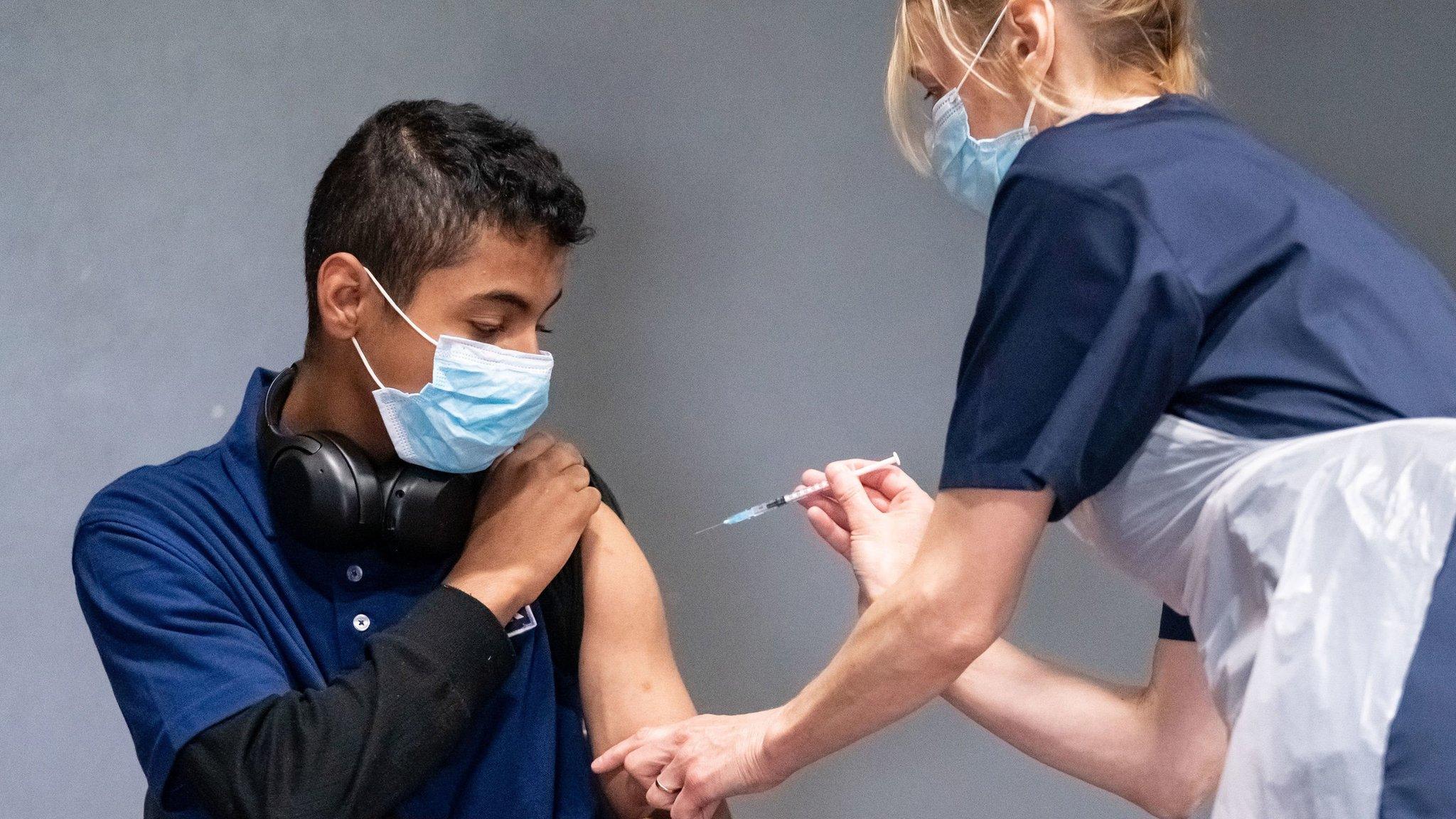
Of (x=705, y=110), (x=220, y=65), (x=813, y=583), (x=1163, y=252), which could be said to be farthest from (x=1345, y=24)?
Result: (x=220, y=65)

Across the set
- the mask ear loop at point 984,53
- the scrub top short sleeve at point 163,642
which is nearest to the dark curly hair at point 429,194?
the scrub top short sleeve at point 163,642

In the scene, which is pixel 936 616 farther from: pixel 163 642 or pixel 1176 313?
pixel 163 642

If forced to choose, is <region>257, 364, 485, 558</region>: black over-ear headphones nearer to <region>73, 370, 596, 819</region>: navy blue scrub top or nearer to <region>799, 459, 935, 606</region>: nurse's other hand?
<region>73, 370, 596, 819</region>: navy blue scrub top

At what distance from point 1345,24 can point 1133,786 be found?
4.16 ft

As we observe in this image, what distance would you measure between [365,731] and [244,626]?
18 cm

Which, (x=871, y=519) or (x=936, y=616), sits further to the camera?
(x=871, y=519)

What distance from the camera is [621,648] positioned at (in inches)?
67.8

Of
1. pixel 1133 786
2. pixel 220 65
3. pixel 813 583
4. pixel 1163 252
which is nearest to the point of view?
pixel 1163 252

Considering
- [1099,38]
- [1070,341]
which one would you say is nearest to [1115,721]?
[1070,341]

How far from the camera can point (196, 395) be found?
209cm

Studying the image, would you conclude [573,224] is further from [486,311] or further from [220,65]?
[220,65]

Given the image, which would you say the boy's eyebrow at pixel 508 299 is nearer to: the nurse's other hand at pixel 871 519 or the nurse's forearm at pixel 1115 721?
the nurse's other hand at pixel 871 519

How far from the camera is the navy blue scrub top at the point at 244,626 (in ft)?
4.66

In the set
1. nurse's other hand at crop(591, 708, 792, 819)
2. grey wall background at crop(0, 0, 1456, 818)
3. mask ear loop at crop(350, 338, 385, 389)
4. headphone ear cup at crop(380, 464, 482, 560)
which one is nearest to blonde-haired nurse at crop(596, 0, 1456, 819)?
nurse's other hand at crop(591, 708, 792, 819)
